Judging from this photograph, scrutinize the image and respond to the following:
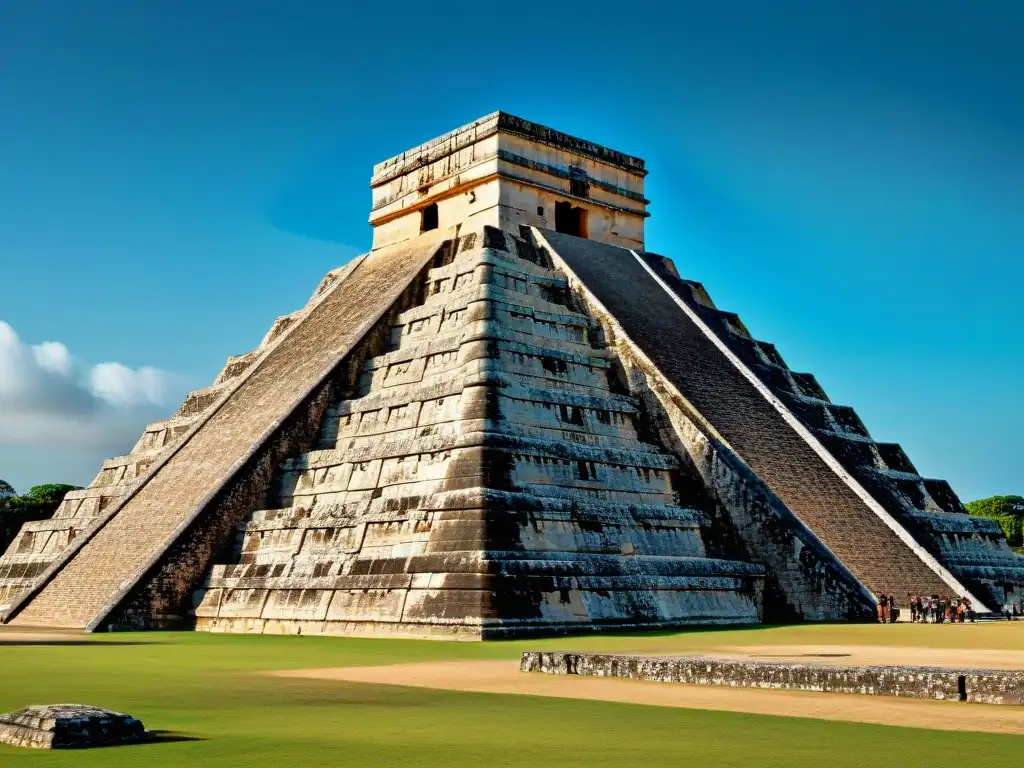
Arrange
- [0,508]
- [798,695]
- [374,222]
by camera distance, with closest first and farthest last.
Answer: [798,695]
[374,222]
[0,508]

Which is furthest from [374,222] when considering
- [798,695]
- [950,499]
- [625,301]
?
[798,695]

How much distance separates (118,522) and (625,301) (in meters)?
10.7

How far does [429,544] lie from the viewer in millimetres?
15664

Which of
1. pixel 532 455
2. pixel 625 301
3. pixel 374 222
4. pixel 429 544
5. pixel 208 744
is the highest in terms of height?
pixel 374 222

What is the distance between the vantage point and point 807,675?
814cm

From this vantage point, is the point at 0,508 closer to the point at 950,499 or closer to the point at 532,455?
the point at 532,455

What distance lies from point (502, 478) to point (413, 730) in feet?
32.3

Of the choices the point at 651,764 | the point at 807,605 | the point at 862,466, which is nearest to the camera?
the point at 651,764

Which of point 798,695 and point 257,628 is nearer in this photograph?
point 798,695

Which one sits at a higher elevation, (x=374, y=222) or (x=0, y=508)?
(x=374, y=222)

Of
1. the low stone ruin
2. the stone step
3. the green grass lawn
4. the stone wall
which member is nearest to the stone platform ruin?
the green grass lawn

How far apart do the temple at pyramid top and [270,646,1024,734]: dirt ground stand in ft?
49.6

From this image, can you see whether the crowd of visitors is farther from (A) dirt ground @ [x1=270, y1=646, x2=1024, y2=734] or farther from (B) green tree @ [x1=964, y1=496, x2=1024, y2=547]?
(B) green tree @ [x1=964, y1=496, x2=1024, y2=547]

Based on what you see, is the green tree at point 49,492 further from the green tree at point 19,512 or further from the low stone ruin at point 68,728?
the low stone ruin at point 68,728
